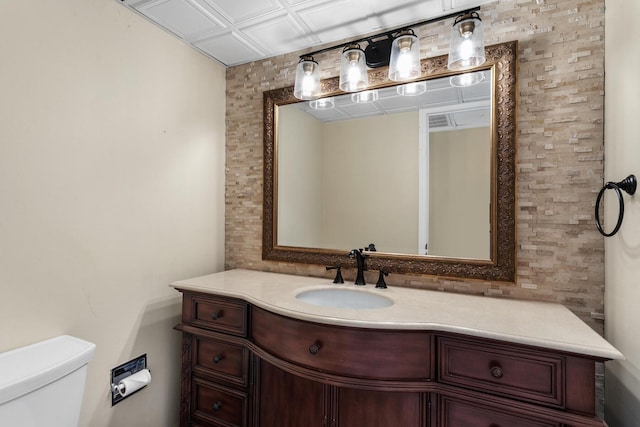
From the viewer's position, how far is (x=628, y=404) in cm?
97

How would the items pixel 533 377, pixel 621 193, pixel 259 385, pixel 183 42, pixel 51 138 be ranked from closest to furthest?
pixel 533 377, pixel 621 193, pixel 51 138, pixel 259 385, pixel 183 42

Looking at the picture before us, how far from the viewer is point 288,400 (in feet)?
4.01

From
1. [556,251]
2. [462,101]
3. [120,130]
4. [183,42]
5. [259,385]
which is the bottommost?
[259,385]

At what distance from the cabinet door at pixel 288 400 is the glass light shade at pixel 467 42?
146cm

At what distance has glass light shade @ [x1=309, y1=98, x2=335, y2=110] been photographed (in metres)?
1.72

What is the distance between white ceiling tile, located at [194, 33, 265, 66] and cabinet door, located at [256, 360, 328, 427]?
168 centimetres

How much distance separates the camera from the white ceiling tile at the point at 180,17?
1.42 metres

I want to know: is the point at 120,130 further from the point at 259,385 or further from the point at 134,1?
the point at 259,385

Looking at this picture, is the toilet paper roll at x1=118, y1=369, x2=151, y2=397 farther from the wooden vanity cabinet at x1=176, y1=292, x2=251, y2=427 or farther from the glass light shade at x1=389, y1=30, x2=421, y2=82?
the glass light shade at x1=389, y1=30, x2=421, y2=82

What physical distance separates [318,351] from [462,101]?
126 centimetres

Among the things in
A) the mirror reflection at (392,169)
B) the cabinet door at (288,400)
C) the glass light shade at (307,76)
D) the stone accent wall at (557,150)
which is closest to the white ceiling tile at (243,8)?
the glass light shade at (307,76)

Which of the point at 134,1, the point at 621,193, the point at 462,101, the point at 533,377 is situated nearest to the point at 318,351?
the point at 533,377

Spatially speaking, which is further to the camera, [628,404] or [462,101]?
[462,101]

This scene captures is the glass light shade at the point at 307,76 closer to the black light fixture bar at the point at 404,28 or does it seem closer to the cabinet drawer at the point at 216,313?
the black light fixture bar at the point at 404,28
